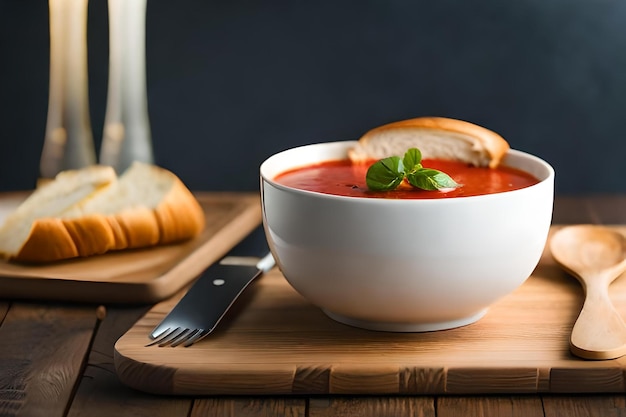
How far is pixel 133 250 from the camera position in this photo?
1.81 meters

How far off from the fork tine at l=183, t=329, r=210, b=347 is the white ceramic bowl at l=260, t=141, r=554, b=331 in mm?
148

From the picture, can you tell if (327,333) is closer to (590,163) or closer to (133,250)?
(133,250)

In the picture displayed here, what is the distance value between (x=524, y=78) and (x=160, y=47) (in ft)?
3.06

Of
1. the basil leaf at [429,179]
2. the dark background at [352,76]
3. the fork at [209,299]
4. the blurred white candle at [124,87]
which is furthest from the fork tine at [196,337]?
the dark background at [352,76]

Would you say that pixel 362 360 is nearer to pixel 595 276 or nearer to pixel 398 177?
pixel 398 177

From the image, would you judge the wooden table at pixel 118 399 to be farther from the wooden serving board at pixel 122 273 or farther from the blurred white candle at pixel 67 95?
the blurred white candle at pixel 67 95

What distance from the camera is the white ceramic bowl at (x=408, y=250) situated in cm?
121

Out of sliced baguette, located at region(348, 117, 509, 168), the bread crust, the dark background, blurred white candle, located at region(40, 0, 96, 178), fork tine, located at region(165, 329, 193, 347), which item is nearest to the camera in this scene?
fork tine, located at region(165, 329, 193, 347)

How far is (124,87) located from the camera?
195 cm

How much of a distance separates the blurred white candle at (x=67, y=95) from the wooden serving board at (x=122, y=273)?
255 millimetres

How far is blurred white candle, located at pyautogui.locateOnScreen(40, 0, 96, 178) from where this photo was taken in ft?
6.17

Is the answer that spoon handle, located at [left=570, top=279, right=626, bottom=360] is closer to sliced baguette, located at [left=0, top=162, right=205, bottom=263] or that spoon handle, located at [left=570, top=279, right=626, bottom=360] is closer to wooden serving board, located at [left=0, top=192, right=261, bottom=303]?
wooden serving board, located at [left=0, top=192, right=261, bottom=303]

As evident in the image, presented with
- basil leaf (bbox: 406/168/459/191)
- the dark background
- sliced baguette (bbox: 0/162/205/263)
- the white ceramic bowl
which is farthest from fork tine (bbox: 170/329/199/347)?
the dark background

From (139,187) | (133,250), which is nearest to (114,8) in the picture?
(139,187)
